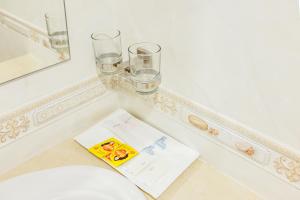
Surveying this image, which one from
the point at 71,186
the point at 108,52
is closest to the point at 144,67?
the point at 108,52

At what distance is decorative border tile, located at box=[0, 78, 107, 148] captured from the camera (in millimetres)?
971

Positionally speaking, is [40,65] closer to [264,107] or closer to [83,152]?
[83,152]

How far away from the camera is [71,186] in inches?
38.9

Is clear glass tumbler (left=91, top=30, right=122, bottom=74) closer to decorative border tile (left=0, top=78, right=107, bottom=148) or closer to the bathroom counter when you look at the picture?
decorative border tile (left=0, top=78, right=107, bottom=148)

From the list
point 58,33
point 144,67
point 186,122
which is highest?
point 58,33

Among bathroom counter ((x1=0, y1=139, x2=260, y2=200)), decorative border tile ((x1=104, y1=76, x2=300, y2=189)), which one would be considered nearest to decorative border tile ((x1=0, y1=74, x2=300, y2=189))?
decorative border tile ((x1=104, y1=76, x2=300, y2=189))

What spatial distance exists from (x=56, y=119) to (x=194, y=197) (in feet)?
1.72

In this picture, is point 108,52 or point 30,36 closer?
point 30,36

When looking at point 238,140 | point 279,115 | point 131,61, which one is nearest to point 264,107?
point 279,115

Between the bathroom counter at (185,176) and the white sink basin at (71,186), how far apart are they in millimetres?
50

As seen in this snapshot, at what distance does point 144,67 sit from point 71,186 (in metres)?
0.44

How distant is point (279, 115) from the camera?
818mm

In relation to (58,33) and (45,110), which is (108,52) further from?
(45,110)

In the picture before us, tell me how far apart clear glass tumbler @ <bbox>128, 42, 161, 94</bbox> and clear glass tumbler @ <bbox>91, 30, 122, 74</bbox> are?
8cm
